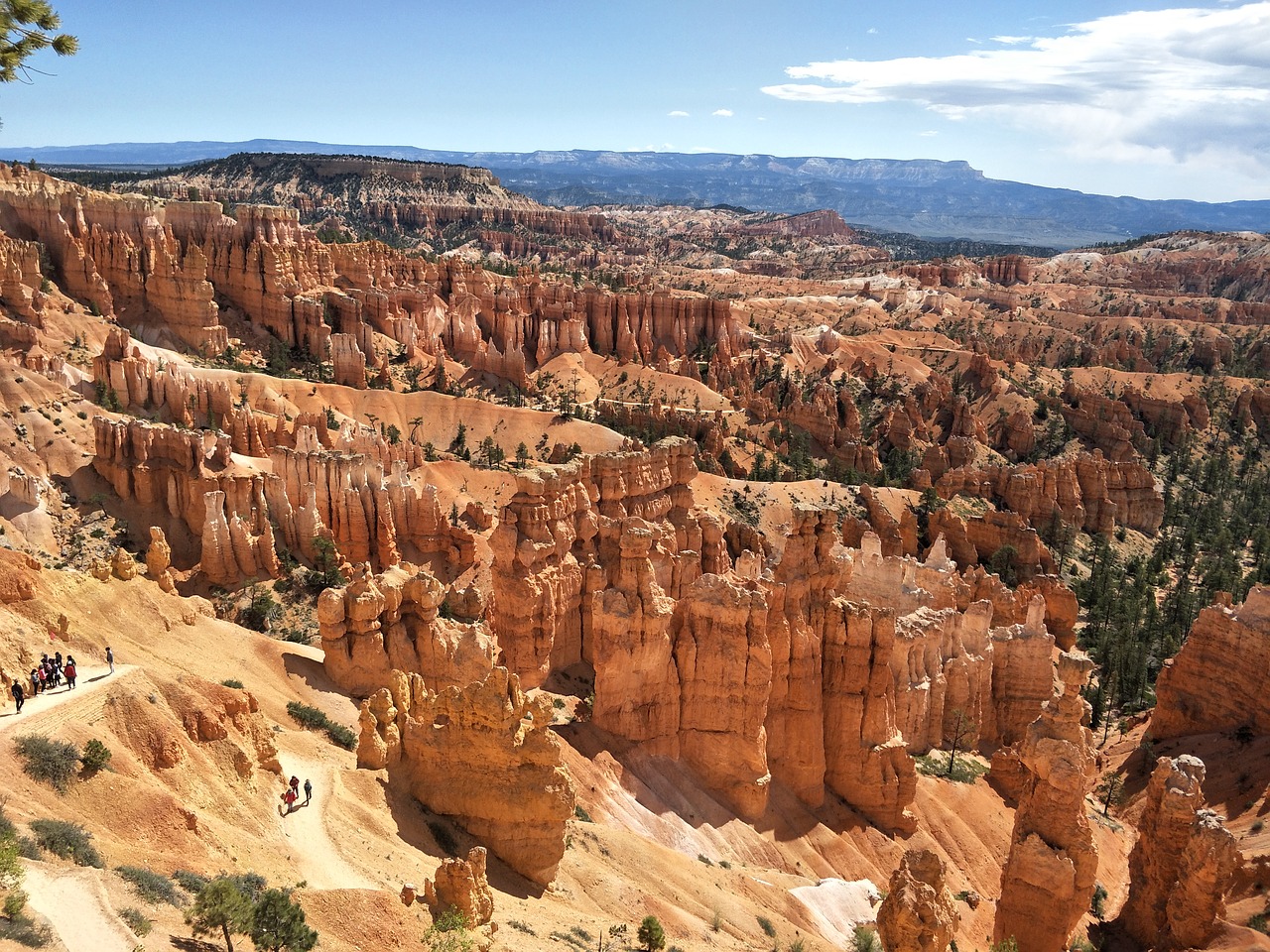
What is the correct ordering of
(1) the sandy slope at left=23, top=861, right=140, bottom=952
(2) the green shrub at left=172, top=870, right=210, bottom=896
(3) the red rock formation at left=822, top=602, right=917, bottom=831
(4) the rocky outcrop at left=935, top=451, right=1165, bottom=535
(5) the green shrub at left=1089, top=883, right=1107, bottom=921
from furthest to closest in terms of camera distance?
(4) the rocky outcrop at left=935, top=451, right=1165, bottom=535 < (3) the red rock formation at left=822, top=602, right=917, bottom=831 < (5) the green shrub at left=1089, top=883, right=1107, bottom=921 < (2) the green shrub at left=172, top=870, right=210, bottom=896 < (1) the sandy slope at left=23, top=861, right=140, bottom=952

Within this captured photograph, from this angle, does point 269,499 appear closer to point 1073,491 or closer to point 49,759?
point 49,759

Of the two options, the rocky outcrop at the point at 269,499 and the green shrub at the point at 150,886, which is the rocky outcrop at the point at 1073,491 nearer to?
the rocky outcrop at the point at 269,499

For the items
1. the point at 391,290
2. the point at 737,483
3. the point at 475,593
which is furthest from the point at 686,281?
the point at 475,593

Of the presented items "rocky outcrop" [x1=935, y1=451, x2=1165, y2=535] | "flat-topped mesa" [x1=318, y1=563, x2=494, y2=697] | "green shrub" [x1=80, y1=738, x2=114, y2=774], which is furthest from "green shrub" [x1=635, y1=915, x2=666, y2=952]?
"rocky outcrop" [x1=935, y1=451, x2=1165, y2=535]

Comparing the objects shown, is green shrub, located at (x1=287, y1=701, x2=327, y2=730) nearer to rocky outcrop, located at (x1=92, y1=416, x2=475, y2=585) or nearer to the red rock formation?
the red rock formation

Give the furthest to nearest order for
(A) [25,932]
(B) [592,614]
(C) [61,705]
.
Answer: (B) [592,614] < (C) [61,705] < (A) [25,932]

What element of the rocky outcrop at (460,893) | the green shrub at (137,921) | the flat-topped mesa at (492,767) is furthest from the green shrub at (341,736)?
the green shrub at (137,921)

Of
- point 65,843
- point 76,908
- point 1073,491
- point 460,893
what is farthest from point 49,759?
point 1073,491

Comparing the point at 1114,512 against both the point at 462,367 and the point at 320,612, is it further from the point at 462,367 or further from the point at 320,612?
the point at 320,612
